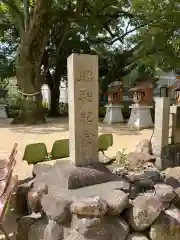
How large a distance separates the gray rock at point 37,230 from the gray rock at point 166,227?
48.4 inches

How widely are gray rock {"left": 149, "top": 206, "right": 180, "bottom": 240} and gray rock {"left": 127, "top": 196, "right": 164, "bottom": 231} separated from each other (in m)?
0.08

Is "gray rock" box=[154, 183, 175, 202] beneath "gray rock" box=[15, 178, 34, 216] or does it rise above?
above

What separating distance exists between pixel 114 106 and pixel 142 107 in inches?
72.8

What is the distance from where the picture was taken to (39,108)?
13875 mm

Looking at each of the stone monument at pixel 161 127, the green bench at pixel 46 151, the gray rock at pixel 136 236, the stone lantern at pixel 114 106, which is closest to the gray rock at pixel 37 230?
the gray rock at pixel 136 236

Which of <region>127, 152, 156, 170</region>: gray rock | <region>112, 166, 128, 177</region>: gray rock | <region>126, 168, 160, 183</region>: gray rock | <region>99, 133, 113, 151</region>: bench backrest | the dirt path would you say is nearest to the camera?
<region>126, 168, 160, 183</region>: gray rock

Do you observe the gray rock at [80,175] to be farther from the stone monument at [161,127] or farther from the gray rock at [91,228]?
the stone monument at [161,127]

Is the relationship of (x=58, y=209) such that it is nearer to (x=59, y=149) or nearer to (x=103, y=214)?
(x=103, y=214)

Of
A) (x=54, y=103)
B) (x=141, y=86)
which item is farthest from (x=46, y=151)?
(x=54, y=103)

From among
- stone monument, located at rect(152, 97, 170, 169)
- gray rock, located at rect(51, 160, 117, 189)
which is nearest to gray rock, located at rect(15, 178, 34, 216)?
gray rock, located at rect(51, 160, 117, 189)

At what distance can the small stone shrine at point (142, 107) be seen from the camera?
12820 mm

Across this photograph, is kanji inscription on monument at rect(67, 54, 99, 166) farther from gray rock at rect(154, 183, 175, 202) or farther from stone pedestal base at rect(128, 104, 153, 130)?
stone pedestal base at rect(128, 104, 153, 130)

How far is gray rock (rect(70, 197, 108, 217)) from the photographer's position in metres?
2.87

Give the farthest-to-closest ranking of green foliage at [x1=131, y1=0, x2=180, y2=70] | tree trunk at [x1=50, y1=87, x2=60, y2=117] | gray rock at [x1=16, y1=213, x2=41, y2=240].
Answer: tree trunk at [x1=50, y1=87, x2=60, y2=117]
green foliage at [x1=131, y1=0, x2=180, y2=70]
gray rock at [x1=16, y1=213, x2=41, y2=240]
